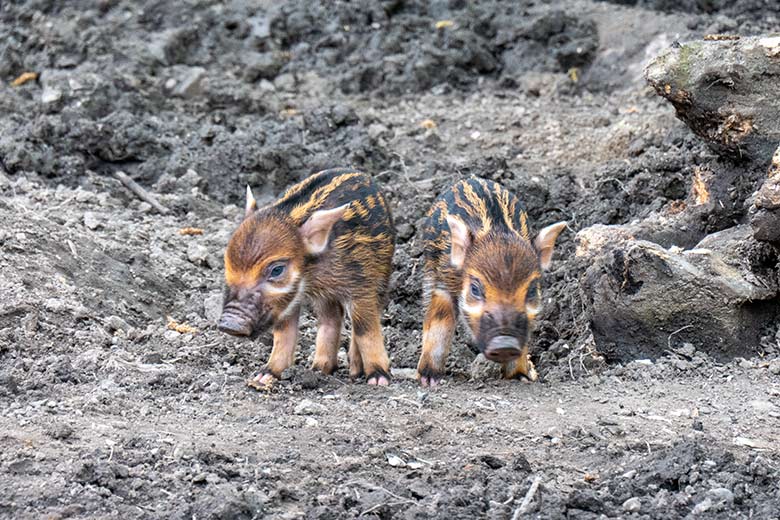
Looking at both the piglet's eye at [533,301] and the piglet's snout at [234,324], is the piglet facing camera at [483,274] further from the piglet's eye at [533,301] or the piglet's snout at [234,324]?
the piglet's snout at [234,324]

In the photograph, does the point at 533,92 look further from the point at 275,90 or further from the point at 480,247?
the point at 480,247

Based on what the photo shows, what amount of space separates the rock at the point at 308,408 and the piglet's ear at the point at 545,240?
171 centimetres

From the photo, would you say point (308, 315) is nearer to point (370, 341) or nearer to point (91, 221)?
point (370, 341)

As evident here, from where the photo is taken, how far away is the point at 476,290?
680cm

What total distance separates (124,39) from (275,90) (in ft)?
5.99

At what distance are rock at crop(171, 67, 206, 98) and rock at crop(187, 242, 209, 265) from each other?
3491 mm

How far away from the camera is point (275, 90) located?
41.8 feet

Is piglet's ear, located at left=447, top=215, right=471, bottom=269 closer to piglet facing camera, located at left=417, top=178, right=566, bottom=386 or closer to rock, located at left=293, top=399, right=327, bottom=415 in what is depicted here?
piglet facing camera, located at left=417, top=178, right=566, bottom=386

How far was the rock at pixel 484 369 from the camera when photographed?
7.36 meters

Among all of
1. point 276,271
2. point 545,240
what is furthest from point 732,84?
point 276,271

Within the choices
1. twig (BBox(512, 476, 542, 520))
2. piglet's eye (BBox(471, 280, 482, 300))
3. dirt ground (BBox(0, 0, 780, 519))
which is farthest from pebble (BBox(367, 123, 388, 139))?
twig (BBox(512, 476, 542, 520))

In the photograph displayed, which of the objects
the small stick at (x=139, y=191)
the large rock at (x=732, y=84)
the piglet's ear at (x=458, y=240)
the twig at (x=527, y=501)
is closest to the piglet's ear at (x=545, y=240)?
the piglet's ear at (x=458, y=240)

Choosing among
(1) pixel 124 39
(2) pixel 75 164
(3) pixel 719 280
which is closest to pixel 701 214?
(3) pixel 719 280

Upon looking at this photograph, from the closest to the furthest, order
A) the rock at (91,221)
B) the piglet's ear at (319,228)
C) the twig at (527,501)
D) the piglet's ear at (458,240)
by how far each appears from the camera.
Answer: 1. the twig at (527,501)
2. the piglet's ear at (319,228)
3. the piglet's ear at (458,240)
4. the rock at (91,221)
